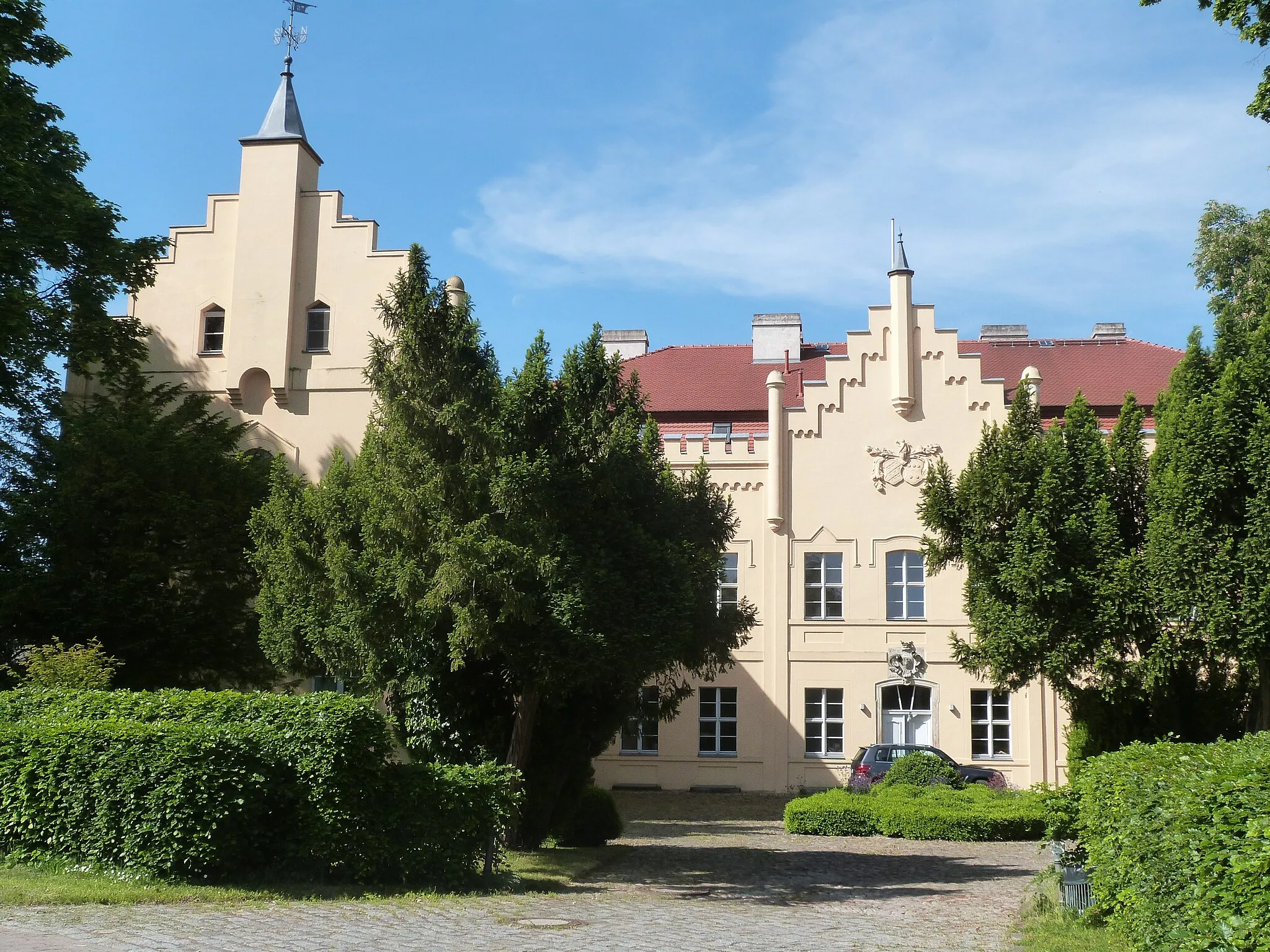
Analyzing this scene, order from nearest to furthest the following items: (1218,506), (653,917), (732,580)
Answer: (653,917)
(1218,506)
(732,580)

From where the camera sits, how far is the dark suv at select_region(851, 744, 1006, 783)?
2948 cm

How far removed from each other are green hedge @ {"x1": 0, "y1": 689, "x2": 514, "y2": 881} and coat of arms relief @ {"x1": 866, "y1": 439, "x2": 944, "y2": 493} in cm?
2255

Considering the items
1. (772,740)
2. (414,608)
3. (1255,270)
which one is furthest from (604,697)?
(1255,270)

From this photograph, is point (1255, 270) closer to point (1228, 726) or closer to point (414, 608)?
point (1228, 726)

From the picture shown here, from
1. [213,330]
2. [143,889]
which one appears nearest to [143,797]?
[143,889]

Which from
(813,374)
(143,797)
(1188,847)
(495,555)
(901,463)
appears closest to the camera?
(1188,847)

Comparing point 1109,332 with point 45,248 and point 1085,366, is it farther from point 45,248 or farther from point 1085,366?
point 45,248

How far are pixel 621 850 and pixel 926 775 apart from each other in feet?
32.7

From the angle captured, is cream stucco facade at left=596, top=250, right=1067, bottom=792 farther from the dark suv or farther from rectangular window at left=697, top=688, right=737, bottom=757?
the dark suv

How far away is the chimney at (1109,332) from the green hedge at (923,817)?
24.7 m

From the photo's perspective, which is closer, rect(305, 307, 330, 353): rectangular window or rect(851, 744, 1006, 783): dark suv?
rect(851, 744, 1006, 783): dark suv

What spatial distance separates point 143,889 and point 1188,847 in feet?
32.4

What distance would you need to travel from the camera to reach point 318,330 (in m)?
31.1

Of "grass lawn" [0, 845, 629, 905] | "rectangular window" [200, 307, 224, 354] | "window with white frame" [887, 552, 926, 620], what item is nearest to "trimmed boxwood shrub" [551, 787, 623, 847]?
"grass lawn" [0, 845, 629, 905]
